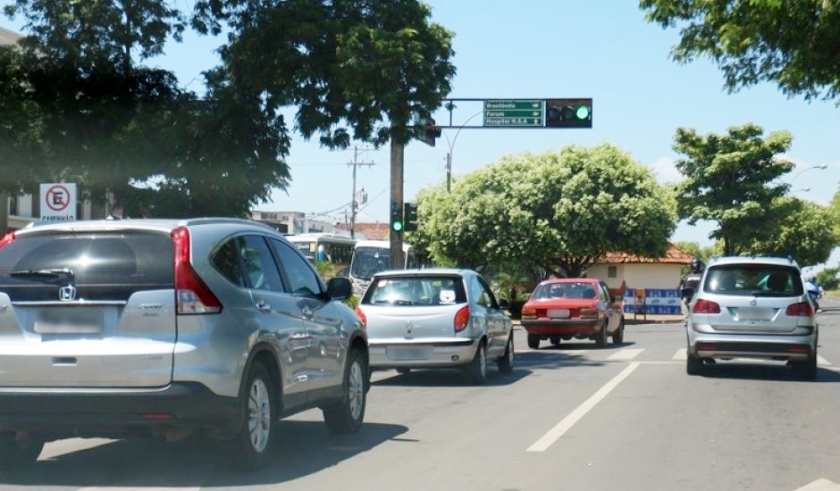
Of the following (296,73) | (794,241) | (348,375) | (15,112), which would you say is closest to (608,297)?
(296,73)

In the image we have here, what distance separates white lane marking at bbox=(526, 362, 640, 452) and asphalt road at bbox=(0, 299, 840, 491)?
3cm

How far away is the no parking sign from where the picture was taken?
16.2 m

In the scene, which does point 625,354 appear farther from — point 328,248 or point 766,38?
point 328,248

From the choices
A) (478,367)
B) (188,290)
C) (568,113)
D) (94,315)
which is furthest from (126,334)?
(568,113)

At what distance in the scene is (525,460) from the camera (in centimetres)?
885

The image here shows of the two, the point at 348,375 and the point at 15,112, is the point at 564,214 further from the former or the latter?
the point at 348,375

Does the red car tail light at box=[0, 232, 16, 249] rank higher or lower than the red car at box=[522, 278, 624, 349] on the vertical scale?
higher

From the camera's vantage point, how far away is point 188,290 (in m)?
7.34

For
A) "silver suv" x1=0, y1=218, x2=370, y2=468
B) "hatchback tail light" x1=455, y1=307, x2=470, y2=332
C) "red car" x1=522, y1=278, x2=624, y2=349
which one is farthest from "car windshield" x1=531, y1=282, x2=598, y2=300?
"silver suv" x1=0, y1=218, x2=370, y2=468

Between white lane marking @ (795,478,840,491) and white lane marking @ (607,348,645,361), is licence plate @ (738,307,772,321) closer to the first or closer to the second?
white lane marking @ (607,348,645,361)

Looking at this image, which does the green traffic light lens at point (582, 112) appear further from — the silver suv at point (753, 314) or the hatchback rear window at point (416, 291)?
the hatchback rear window at point (416, 291)

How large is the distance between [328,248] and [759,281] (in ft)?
104

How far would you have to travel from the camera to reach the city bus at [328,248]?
45.0 m

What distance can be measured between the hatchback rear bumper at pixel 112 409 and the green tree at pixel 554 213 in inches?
1619
